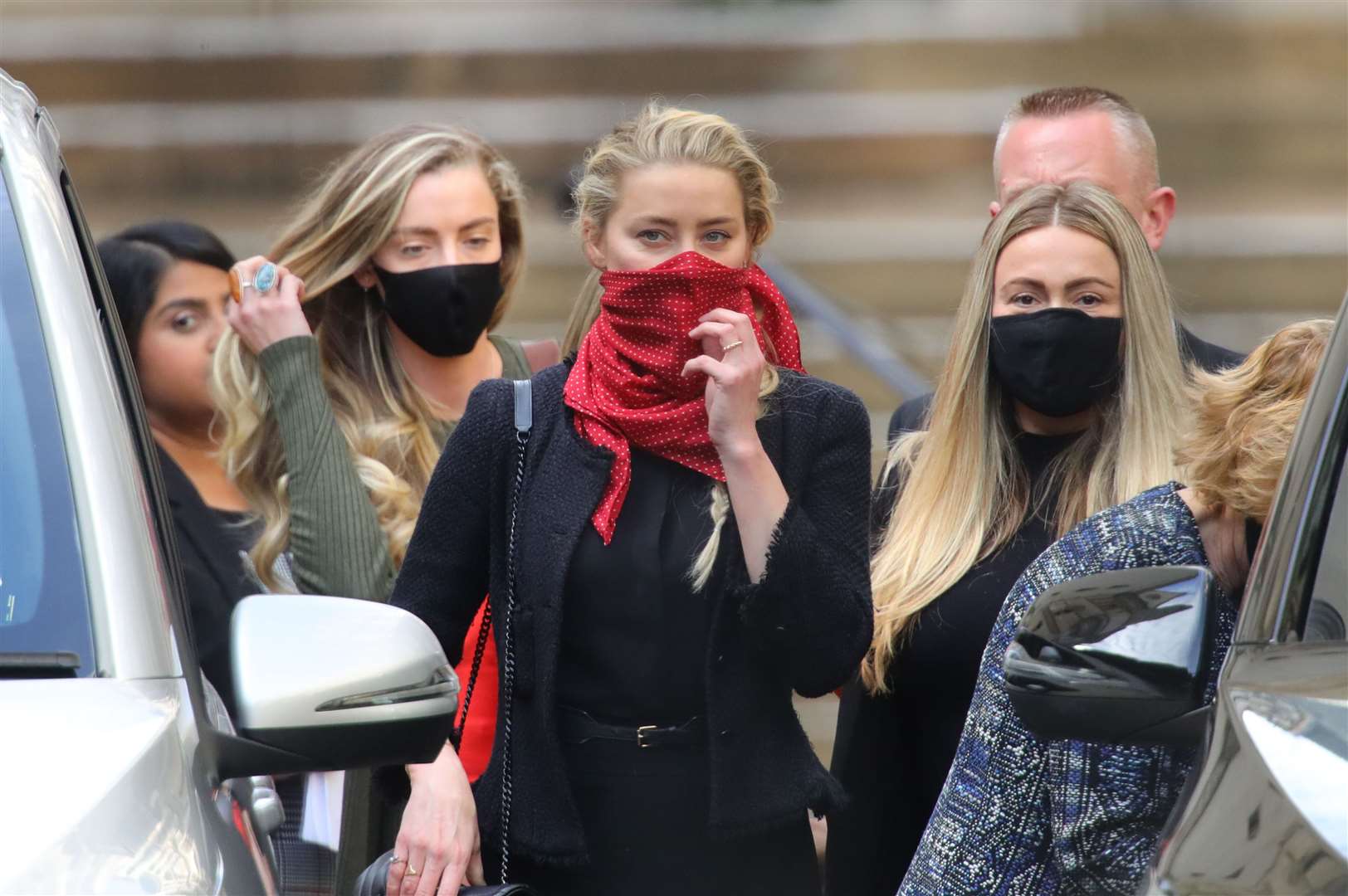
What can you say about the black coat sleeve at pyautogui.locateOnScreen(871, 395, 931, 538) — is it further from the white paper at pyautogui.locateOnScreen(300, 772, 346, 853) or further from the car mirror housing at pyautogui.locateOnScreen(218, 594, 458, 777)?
the car mirror housing at pyautogui.locateOnScreen(218, 594, 458, 777)

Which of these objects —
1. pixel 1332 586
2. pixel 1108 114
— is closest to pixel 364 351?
pixel 1108 114

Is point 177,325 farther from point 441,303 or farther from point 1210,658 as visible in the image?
point 1210,658

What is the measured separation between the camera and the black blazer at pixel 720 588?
3027mm

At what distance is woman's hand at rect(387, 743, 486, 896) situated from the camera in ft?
9.95

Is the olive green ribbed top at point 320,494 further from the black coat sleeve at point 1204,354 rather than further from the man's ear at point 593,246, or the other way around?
the black coat sleeve at point 1204,354

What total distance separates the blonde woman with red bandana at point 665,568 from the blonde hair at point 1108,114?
55.7 inches

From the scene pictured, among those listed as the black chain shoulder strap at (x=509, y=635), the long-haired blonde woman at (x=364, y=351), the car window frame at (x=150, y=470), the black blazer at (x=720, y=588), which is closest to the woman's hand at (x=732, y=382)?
the black blazer at (x=720, y=588)

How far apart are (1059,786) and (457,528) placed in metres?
1.06

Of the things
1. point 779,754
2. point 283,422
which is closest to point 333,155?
point 283,422

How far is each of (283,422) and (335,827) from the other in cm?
82

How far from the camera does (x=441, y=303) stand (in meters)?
4.09

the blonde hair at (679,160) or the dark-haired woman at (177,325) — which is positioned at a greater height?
the blonde hair at (679,160)

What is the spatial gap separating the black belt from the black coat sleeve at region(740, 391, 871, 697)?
0.17 m

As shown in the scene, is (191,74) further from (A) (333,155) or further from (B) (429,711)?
(B) (429,711)
